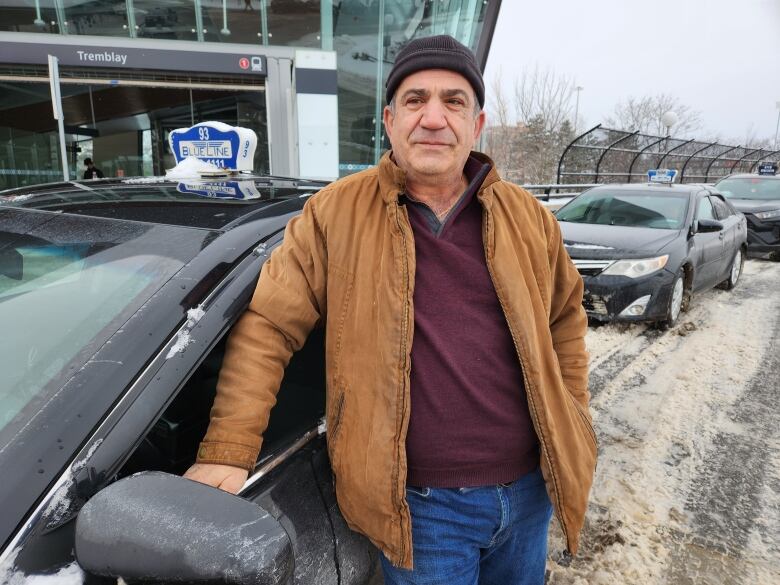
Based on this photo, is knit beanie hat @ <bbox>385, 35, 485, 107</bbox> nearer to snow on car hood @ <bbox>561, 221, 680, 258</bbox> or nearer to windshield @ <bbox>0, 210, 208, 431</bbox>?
windshield @ <bbox>0, 210, 208, 431</bbox>

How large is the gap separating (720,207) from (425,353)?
786 cm

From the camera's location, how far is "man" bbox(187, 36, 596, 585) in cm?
→ 130

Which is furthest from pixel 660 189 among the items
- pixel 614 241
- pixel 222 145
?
pixel 222 145

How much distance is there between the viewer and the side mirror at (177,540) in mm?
859

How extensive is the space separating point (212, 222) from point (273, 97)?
37.4 ft

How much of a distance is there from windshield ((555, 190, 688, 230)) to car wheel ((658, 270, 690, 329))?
669 millimetres

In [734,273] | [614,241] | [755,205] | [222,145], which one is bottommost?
[734,273]

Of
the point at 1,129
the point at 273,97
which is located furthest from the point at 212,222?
the point at 1,129

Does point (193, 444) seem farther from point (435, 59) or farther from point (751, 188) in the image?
point (751, 188)

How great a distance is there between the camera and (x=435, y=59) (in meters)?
1.46

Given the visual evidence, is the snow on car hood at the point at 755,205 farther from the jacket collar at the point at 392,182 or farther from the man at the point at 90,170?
the man at the point at 90,170

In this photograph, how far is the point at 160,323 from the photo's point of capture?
1189 mm

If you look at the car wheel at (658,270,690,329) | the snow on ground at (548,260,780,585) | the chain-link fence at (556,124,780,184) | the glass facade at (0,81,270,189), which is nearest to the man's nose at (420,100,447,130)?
the snow on ground at (548,260,780,585)

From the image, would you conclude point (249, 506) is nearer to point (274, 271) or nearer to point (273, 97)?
point (274, 271)
